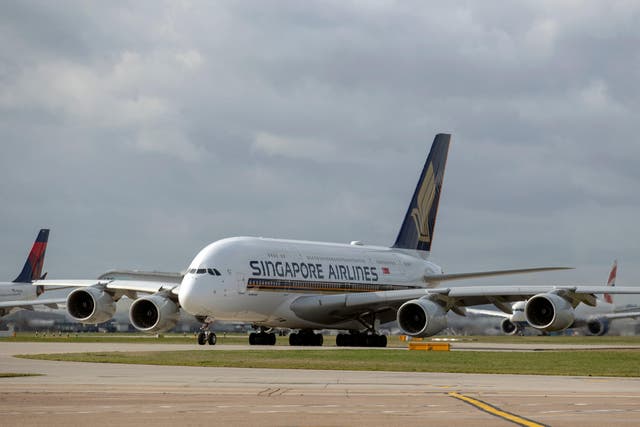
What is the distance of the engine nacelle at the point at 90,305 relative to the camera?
45.6 m

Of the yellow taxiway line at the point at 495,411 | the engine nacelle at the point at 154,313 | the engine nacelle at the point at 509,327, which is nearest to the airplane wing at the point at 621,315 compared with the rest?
the engine nacelle at the point at 509,327

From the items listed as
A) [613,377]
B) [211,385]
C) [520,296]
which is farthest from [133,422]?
[520,296]

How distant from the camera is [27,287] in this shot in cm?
7638

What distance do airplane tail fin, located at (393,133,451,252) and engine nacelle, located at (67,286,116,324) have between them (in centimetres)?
1547

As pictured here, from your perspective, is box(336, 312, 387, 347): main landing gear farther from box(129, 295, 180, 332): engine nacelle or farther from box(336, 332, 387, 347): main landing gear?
box(129, 295, 180, 332): engine nacelle

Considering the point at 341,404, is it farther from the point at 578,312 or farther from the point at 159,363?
the point at 578,312

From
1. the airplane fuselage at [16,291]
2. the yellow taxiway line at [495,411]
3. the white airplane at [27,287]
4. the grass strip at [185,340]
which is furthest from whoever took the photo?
the airplane fuselage at [16,291]

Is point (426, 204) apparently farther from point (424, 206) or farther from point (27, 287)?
point (27, 287)

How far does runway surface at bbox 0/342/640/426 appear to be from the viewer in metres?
13.6

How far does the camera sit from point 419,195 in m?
54.8

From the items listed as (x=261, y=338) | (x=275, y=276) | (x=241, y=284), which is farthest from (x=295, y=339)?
(x=241, y=284)

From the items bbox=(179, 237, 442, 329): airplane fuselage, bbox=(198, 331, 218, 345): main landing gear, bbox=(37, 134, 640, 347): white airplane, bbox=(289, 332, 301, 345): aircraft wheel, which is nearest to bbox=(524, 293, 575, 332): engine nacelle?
bbox=(37, 134, 640, 347): white airplane

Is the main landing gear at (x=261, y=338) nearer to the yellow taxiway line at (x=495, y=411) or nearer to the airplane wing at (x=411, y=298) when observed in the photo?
the airplane wing at (x=411, y=298)

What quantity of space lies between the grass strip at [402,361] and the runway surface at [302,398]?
92.9 inches
